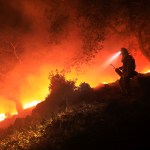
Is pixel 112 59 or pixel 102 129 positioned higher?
pixel 112 59

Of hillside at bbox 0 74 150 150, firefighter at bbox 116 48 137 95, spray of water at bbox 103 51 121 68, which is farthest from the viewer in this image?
spray of water at bbox 103 51 121 68

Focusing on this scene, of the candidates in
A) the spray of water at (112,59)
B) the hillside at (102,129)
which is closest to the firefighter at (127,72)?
the hillside at (102,129)

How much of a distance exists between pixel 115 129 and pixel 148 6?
49.5 feet

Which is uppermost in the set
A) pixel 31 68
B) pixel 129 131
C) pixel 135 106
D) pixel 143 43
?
pixel 31 68

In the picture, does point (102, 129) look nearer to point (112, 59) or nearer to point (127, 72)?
point (127, 72)

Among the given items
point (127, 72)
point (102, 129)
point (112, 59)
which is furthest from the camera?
point (112, 59)

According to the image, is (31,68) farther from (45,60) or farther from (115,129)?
(115,129)

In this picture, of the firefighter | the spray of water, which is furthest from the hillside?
the spray of water

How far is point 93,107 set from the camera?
14820 millimetres

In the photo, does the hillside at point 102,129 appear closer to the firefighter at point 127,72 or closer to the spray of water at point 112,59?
the firefighter at point 127,72

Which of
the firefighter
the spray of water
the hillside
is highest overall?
the spray of water

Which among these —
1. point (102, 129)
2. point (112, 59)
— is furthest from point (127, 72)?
point (112, 59)

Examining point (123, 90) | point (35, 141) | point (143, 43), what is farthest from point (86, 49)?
point (35, 141)

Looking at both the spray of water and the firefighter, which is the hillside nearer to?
the firefighter
